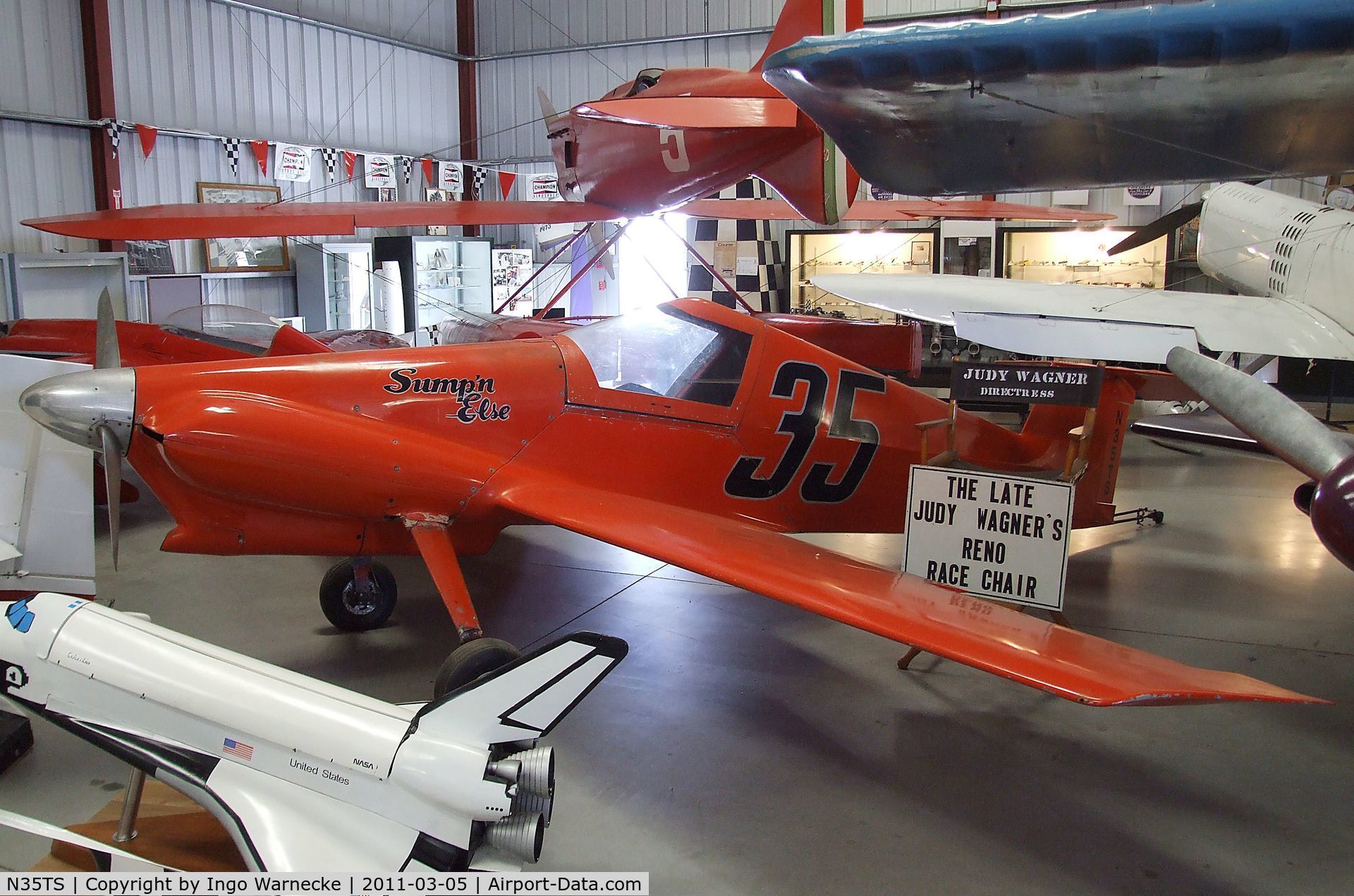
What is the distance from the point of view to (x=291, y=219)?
768 centimetres

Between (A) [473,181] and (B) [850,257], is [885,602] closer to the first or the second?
(B) [850,257]

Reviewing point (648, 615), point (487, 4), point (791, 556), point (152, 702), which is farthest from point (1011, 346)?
point (487, 4)

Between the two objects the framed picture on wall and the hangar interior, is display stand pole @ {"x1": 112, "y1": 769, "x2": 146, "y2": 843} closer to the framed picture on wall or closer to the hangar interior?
the hangar interior

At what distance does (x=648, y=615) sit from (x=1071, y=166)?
131 inches

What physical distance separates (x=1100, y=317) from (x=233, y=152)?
1291cm

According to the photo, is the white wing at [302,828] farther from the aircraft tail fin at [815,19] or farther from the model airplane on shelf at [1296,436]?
the aircraft tail fin at [815,19]

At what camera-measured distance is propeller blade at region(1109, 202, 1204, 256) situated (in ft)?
30.5

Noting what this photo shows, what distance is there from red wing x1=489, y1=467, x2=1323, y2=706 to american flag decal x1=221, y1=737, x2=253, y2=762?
1525mm

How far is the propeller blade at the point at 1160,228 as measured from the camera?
929 centimetres

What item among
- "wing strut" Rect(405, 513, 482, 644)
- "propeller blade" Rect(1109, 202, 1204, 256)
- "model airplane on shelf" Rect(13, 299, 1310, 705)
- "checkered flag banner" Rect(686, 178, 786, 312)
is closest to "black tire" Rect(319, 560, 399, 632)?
"model airplane on shelf" Rect(13, 299, 1310, 705)

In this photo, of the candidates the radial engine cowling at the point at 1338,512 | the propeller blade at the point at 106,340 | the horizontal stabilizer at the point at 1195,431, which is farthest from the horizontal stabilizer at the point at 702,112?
the horizontal stabilizer at the point at 1195,431

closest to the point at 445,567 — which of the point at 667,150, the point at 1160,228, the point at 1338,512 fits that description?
the point at 1338,512

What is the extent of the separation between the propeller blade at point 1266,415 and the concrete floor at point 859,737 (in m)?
1.33

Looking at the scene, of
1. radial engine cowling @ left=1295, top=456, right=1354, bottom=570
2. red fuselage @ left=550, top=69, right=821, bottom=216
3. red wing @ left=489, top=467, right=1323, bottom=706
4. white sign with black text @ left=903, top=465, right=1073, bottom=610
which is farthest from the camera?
red fuselage @ left=550, top=69, right=821, bottom=216
